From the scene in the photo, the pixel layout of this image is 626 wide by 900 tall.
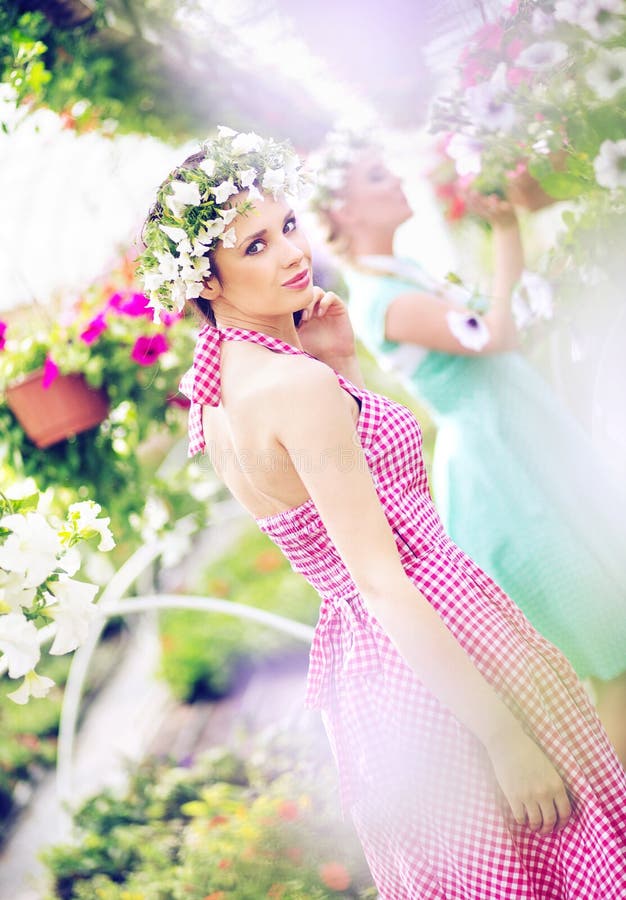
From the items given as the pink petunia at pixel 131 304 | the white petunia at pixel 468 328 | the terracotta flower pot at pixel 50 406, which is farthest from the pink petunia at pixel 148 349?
the white petunia at pixel 468 328

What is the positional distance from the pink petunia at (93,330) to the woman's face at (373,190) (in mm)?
818

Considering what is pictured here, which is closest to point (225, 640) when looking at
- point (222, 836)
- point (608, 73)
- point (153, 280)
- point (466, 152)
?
point (222, 836)

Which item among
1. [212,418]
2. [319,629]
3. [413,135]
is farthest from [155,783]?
[413,135]

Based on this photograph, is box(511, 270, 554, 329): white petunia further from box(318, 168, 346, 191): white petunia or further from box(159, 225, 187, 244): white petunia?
box(159, 225, 187, 244): white petunia

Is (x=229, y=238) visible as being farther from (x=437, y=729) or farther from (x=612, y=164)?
(x=437, y=729)

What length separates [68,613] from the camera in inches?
49.1

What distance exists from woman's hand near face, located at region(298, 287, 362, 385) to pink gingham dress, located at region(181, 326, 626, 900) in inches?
11.6

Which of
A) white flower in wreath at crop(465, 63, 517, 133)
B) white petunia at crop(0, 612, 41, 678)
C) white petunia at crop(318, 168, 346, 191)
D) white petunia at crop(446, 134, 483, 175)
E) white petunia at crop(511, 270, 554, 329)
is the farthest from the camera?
white petunia at crop(318, 168, 346, 191)

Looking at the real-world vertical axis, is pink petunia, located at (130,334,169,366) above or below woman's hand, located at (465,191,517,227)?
below

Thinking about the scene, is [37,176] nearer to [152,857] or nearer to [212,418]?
[212,418]

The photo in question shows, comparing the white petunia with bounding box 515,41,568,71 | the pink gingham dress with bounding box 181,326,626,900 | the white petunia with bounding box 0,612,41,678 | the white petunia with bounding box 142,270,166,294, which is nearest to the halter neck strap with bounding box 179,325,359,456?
the pink gingham dress with bounding box 181,326,626,900

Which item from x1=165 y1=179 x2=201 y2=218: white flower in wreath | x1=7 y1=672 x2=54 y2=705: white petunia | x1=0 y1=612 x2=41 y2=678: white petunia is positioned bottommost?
x1=7 y1=672 x2=54 y2=705: white petunia

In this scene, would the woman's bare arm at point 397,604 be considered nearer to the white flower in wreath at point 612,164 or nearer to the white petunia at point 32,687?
the white petunia at point 32,687

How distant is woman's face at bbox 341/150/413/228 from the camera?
2.25 meters
